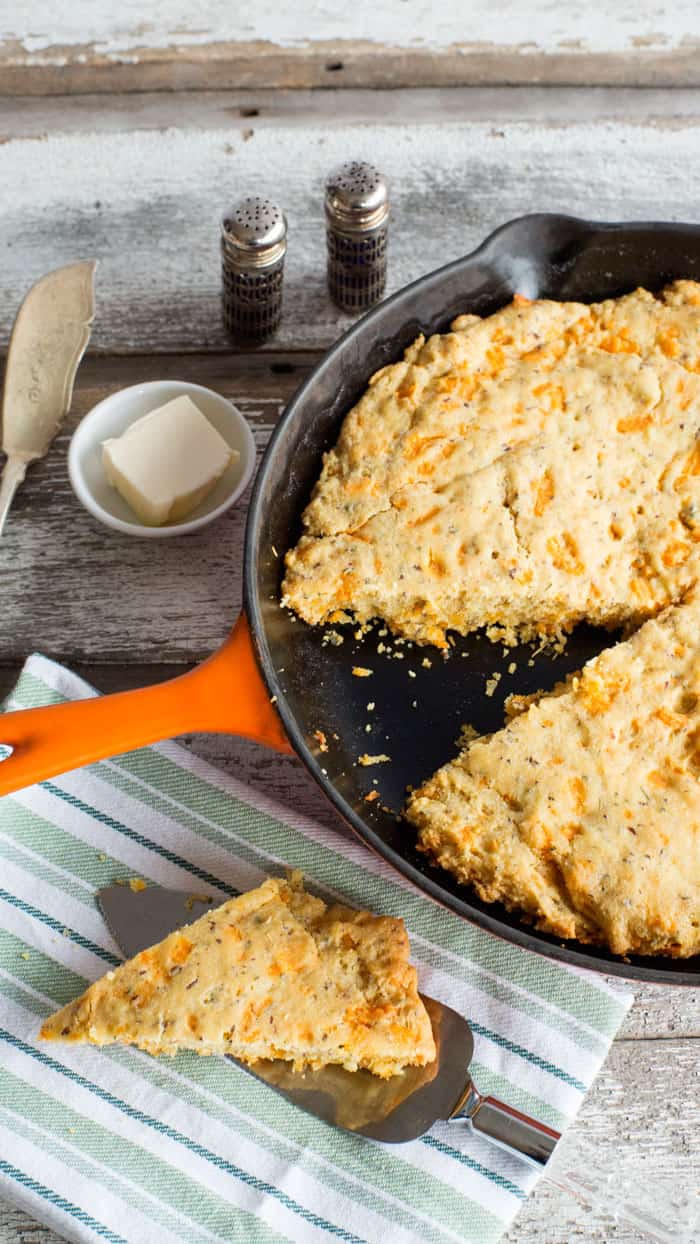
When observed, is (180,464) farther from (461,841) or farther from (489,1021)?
(489,1021)

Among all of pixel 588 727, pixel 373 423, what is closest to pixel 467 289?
pixel 373 423

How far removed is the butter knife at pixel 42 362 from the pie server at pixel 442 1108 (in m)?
1.48

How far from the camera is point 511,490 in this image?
12.1 feet

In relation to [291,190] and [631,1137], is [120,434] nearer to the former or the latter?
[291,190]

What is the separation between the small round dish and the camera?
12.8ft

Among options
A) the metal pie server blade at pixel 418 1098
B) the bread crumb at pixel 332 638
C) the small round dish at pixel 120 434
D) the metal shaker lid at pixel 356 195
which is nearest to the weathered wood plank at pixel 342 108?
the metal shaker lid at pixel 356 195

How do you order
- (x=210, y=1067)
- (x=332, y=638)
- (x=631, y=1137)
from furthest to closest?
(x=332, y=638) → (x=631, y=1137) → (x=210, y=1067)

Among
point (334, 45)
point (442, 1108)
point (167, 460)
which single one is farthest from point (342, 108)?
point (442, 1108)

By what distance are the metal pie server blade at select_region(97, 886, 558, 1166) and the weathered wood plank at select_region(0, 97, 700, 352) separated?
2.50m

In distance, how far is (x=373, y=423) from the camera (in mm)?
3764

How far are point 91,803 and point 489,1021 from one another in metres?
1.34

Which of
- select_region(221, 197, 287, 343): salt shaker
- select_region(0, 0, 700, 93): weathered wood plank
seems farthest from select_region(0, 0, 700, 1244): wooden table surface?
select_region(221, 197, 287, 343): salt shaker

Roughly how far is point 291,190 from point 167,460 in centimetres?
141

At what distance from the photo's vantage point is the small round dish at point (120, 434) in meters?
3.90
